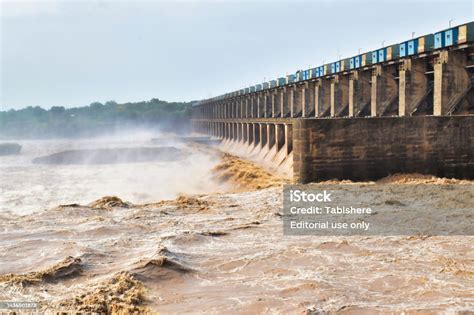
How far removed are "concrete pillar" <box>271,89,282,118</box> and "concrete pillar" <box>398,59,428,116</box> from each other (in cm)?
2177

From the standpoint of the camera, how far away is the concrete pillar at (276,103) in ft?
149

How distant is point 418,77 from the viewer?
78.1ft

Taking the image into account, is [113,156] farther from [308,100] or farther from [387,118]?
[387,118]

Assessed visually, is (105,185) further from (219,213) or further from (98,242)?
(98,242)

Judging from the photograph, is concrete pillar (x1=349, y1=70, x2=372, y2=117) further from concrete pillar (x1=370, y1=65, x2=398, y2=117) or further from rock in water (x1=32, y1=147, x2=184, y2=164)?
rock in water (x1=32, y1=147, x2=184, y2=164)

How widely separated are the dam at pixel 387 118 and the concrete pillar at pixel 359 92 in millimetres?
59

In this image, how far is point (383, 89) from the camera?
2656cm

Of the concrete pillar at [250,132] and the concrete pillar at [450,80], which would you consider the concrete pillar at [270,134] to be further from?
the concrete pillar at [450,80]

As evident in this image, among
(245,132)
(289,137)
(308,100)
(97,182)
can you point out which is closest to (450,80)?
(289,137)

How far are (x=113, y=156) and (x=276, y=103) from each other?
1789cm

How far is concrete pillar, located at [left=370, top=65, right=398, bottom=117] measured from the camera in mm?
26328

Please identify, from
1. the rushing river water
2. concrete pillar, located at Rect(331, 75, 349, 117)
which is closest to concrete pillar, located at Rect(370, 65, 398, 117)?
concrete pillar, located at Rect(331, 75, 349, 117)

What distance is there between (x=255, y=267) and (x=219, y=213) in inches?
214

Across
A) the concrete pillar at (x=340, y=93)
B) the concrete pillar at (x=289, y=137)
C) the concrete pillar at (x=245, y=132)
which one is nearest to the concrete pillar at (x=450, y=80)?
the concrete pillar at (x=289, y=137)
